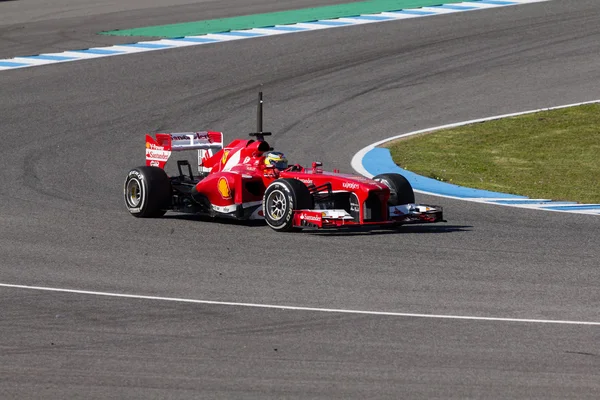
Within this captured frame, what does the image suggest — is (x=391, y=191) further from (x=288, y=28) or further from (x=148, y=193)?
(x=288, y=28)

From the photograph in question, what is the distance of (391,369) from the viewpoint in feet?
27.1

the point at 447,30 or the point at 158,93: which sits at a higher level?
the point at 447,30

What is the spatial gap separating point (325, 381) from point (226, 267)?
396cm

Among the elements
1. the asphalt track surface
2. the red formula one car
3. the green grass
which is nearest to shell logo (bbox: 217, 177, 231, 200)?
the red formula one car

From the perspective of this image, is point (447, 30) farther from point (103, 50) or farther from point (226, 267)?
point (226, 267)

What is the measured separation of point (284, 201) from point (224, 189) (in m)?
1.02

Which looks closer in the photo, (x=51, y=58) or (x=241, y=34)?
(x=51, y=58)

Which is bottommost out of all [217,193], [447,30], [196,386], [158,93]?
[196,386]

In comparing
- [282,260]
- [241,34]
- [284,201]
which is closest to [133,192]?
[284,201]

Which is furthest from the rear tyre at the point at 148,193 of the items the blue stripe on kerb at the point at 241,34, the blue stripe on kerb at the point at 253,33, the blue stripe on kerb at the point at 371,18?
the blue stripe on kerb at the point at 371,18

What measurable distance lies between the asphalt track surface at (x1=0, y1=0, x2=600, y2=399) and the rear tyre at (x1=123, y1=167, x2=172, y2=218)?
0.23 meters

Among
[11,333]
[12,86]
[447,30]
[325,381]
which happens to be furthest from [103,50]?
[325,381]

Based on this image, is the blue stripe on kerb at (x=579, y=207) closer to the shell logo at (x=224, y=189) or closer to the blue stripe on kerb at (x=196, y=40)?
the shell logo at (x=224, y=189)

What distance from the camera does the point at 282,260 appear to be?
1209 centimetres
